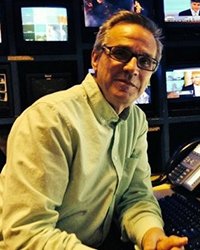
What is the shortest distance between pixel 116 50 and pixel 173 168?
0.78 m

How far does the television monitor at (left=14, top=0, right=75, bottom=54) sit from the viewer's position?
188 centimetres

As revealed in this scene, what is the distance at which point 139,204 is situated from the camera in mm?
1229

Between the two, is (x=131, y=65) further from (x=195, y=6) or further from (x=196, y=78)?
(x=195, y=6)

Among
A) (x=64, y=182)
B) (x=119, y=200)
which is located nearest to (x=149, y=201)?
(x=119, y=200)

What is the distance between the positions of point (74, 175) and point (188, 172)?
64 cm

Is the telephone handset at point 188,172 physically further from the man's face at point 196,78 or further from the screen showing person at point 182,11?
the screen showing person at point 182,11

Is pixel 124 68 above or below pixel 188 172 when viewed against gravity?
above

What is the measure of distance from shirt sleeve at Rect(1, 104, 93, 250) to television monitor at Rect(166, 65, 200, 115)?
1244 millimetres

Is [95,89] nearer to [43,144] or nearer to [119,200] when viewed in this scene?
[43,144]

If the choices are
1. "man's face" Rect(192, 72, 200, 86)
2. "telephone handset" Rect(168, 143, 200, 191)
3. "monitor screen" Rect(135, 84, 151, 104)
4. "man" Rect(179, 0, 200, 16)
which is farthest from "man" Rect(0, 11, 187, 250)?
"man" Rect(179, 0, 200, 16)

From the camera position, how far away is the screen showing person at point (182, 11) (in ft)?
6.70

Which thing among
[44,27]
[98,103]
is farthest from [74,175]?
[44,27]

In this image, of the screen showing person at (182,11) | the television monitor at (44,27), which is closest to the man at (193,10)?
the screen showing person at (182,11)

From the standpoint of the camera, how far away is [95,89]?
42.6 inches
